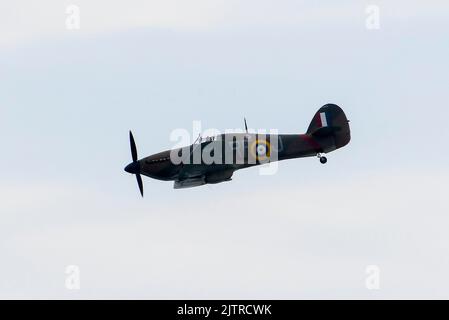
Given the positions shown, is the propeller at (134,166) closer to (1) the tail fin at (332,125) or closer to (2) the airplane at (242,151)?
(2) the airplane at (242,151)

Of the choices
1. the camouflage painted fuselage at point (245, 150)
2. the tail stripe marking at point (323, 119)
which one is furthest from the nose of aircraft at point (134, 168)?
the tail stripe marking at point (323, 119)

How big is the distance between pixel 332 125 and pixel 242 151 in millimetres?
4753

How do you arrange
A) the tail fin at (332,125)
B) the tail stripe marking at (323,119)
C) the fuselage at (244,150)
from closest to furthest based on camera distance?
the fuselage at (244,150) < the tail fin at (332,125) < the tail stripe marking at (323,119)

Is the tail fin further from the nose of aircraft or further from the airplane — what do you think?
the nose of aircraft

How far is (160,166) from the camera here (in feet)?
193

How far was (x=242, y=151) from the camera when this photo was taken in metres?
56.5

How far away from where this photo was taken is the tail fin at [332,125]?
57.3 m

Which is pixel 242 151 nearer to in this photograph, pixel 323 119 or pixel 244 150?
pixel 244 150

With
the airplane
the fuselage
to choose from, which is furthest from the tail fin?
the fuselage

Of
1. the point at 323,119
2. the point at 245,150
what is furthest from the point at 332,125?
the point at 245,150
